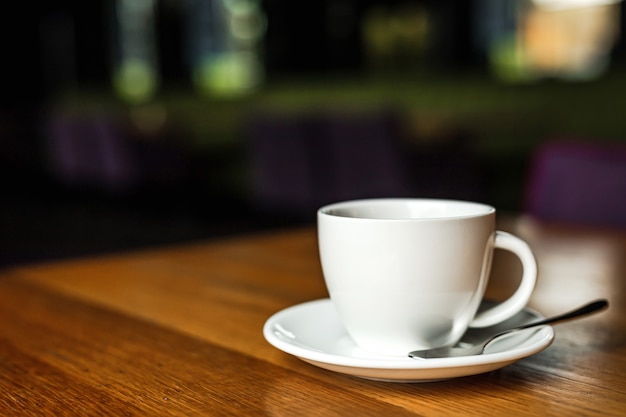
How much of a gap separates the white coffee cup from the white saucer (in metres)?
0.02

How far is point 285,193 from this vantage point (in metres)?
3.97

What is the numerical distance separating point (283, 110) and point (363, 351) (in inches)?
233

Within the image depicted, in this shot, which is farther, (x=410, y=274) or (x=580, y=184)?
(x=580, y=184)

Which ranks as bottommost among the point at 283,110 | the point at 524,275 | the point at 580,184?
the point at 283,110

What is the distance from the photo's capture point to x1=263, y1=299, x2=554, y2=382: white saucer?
15.8 inches

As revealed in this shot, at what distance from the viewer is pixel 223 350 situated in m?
0.51

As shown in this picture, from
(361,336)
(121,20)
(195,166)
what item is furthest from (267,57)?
(361,336)

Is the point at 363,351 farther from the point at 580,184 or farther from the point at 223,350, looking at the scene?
the point at 580,184

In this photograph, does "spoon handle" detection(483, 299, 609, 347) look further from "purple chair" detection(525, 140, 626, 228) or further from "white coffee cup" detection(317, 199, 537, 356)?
"purple chair" detection(525, 140, 626, 228)

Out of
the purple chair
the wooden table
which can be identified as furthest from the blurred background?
the wooden table

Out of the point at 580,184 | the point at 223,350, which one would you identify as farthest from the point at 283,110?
the point at 223,350

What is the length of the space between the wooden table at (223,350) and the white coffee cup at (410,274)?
38 mm

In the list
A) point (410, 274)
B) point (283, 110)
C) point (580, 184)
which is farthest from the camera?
point (283, 110)

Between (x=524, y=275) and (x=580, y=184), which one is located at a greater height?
(x=524, y=275)
